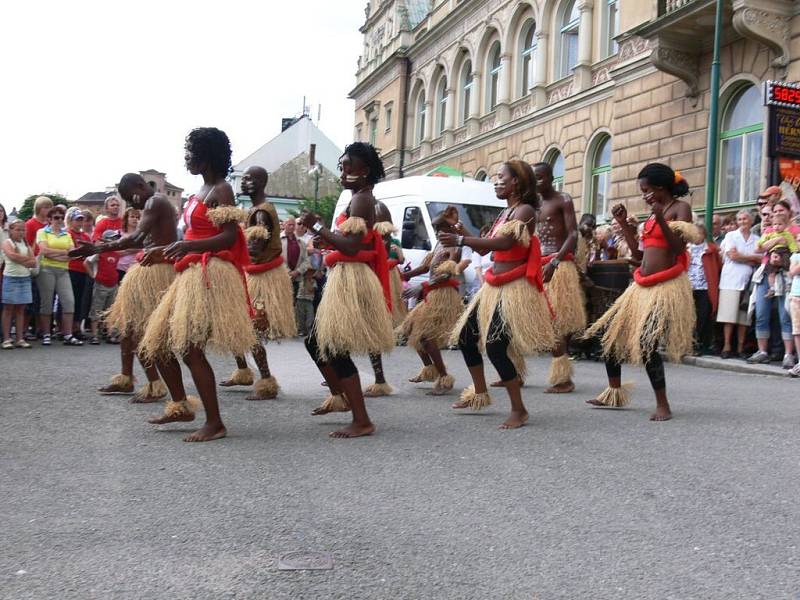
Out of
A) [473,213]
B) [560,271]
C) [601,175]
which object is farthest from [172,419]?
[601,175]

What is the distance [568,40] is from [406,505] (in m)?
22.4

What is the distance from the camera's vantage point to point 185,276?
5.29 metres

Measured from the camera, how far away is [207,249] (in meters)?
5.19

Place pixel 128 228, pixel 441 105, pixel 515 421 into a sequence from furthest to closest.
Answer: pixel 441 105 < pixel 128 228 < pixel 515 421

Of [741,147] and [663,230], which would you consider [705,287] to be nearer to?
[663,230]

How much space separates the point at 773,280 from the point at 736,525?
24.1 feet

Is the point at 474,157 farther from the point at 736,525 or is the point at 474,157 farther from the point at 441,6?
the point at 736,525

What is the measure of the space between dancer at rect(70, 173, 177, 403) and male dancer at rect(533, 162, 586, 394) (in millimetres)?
3147

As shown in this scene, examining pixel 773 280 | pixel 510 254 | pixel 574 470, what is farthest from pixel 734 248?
pixel 574 470

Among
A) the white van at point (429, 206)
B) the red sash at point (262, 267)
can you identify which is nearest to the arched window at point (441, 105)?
the white van at point (429, 206)

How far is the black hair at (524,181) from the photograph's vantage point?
5914mm

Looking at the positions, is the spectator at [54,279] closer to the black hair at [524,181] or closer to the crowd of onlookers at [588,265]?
the crowd of onlookers at [588,265]

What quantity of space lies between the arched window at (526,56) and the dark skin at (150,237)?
21.2 m

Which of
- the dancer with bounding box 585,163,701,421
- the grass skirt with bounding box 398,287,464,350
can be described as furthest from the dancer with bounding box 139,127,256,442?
the dancer with bounding box 585,163,701,421
